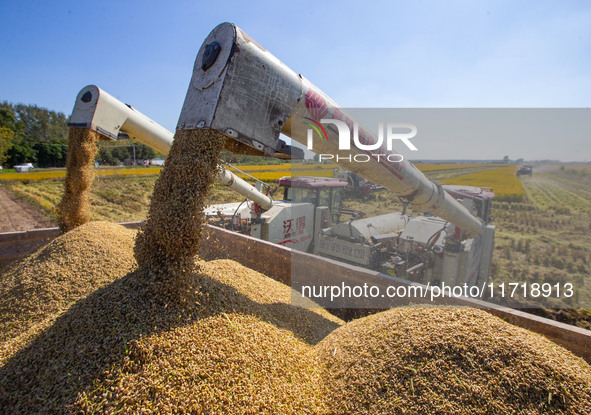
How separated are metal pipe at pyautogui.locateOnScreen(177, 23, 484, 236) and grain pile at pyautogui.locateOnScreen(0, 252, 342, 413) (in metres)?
1.13

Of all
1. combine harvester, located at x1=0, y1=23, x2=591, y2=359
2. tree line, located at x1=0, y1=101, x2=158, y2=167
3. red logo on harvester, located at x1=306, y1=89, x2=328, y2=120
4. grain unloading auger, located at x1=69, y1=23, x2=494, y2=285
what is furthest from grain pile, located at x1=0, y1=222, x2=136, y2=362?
tree line, located at x1=0, y1=101, x2=158, y2=167

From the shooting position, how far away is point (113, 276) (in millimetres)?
3252

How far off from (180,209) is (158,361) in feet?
2.96

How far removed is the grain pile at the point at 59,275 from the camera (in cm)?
281

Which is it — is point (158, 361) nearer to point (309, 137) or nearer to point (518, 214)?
point (309, 137)

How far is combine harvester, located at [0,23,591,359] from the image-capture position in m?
2.12

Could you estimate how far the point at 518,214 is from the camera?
1384cm

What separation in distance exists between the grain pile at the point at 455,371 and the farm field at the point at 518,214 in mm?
1465

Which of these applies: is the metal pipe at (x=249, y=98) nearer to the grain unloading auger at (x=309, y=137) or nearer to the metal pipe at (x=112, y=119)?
the grain unloading auger at (x=309, y=137)

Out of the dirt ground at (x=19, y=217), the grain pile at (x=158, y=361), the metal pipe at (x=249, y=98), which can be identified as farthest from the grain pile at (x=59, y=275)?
the dirt ground at (x=19, y=217)

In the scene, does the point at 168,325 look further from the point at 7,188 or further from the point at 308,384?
the point at 7,188

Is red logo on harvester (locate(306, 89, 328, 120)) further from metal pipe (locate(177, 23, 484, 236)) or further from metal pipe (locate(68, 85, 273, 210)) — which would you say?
metal pipe (locate(68, 85, 273, 210))

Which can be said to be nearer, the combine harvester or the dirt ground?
the combine harvester

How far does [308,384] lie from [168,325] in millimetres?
979
